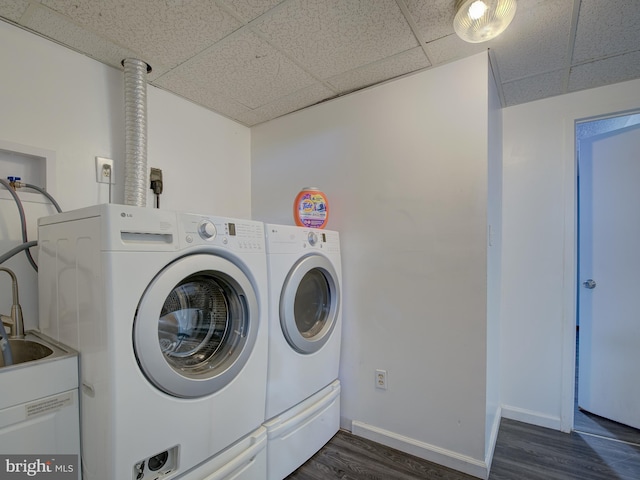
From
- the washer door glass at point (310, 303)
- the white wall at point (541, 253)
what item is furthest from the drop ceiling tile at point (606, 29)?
the washer door glass at point (310, 303)

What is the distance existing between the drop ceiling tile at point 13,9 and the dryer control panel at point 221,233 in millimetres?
1101

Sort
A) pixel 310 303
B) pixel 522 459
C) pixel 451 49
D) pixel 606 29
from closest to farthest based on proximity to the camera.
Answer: pixel 606 29
pixel 451 49
pixel 522 459
pixel 310 303

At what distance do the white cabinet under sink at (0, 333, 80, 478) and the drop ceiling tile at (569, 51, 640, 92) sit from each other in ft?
8.55

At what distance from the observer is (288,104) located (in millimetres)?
2066

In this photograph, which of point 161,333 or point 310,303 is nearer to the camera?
point 161,333

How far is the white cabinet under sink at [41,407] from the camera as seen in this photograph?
0.89 metres

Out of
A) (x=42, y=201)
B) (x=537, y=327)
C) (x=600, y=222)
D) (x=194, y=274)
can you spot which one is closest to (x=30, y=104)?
(x=42, y=201)

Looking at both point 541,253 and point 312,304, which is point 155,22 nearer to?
point 312,304

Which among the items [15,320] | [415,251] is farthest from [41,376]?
[415,251]

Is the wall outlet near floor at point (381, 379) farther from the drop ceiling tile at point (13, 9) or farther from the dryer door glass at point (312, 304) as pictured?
the drop ceiling tile at point (13, 9)

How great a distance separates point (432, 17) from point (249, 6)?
743 millimetres

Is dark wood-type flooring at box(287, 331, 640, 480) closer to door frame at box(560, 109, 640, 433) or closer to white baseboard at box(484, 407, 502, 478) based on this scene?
white baseboard at box(484, 407, 502, 478)

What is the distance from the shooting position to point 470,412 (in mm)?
1479

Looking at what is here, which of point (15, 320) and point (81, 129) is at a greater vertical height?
point (81, 129)
